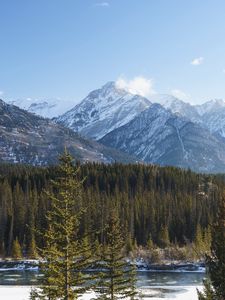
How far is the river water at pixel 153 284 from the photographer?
7894 centimetres

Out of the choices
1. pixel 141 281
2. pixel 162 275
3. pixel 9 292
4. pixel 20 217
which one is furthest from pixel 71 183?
pixel 20 217

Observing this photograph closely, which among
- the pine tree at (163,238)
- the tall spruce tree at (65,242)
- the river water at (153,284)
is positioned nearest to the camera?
the tall spruce tree at (65,242)

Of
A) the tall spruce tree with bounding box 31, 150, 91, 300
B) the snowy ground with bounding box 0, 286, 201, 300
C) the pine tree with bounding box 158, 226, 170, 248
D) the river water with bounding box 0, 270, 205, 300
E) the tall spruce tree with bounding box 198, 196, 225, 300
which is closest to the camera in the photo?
the tall spruce tree with bounding box 198, 196, 225, 300

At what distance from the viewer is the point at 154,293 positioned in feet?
268

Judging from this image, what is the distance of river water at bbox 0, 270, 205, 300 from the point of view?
78.9 meters

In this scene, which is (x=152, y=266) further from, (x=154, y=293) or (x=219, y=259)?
(x=219, y=259)

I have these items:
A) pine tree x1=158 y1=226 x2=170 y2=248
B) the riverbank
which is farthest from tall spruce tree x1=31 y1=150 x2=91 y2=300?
pine tree x1=158 y1=226 x2=170 y2=248

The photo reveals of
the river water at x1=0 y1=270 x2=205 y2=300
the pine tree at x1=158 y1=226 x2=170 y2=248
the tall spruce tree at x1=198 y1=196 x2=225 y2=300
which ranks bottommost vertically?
the river water at x1=0 y1=270 x2=205 y2=300

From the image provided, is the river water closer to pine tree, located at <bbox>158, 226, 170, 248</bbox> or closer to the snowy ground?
the snowy ground

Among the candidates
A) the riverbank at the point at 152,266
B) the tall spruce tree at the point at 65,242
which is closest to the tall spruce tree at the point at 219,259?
the tall spruce tree at the point at 65,242

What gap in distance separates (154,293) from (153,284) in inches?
569

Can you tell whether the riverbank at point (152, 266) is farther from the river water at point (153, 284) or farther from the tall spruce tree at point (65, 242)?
the tall spruce tree at point (65, 242)

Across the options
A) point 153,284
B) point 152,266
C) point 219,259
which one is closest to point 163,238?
point 152,266

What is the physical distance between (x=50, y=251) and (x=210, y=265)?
867cm
